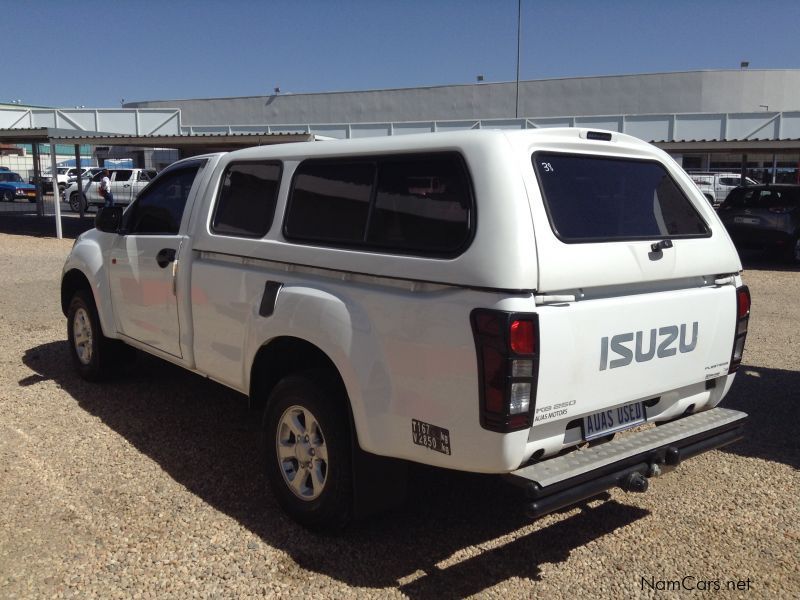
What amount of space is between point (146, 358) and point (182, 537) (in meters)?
3.77

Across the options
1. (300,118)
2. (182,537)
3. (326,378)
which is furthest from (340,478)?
(300,118)

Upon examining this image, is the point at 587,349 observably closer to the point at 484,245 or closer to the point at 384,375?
the point at 484,245

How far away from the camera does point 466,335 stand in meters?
2.95

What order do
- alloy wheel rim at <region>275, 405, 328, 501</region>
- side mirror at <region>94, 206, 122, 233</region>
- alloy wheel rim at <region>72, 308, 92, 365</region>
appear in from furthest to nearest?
alloy wheel rim at <region>72, 308, 92, 365</region>
side mirror at <region>94, 206, 122, 233</region>
alloy wheel rim at <region>275, 405, 328, 501</region>

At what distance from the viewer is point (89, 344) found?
20.7 ft

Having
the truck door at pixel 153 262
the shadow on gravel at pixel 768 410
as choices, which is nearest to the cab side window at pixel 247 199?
the truck door at pixel 153 262

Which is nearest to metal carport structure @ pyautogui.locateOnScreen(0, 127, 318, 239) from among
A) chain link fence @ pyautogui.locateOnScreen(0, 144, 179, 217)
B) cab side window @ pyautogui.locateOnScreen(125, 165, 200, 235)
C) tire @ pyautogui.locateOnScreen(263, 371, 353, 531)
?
chain link fence @ pyautogui.locateOnScreen(0, 144, 179, 217)

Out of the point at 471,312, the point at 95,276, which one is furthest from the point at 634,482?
the point at 95,276

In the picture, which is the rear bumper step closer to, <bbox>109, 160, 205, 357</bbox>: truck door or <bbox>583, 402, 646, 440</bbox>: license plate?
<bbox>583, 402, 646, 440</bbox>: license plate

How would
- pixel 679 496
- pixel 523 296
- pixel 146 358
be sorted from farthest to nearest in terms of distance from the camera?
pixel 146 358 → pixel 679 496 → pixel 523 296

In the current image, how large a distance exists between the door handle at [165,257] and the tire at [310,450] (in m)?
1.41

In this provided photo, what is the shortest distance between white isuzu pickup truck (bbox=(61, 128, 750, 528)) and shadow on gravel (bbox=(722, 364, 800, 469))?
149cm

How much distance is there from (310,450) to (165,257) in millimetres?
1896

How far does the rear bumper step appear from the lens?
3.01 metres
